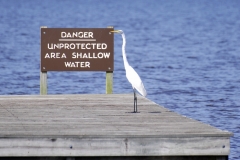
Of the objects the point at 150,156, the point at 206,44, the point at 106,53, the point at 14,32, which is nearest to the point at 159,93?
the point at 106,53

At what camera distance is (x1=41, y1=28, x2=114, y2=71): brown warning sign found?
1491cm

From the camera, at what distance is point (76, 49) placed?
15000 mm

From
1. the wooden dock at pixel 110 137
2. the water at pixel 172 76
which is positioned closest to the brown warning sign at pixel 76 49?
the water at pixel 172 76

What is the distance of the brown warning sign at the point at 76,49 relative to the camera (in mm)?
14914

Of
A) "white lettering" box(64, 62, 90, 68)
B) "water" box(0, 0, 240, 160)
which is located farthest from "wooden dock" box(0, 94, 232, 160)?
"white lettering" box(64, 62, 90, 68)

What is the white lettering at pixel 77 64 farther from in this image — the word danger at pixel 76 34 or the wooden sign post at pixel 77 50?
the word danger at pixel 76 34

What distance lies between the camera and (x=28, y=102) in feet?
43.6

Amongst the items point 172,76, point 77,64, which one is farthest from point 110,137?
point 172,76

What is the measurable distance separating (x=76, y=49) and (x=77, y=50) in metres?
0.03

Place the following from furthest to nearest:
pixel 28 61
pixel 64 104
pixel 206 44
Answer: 1. pixel 206 44
2. pixel 28 61
3. pixel 64 104

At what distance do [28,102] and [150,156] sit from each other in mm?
3950

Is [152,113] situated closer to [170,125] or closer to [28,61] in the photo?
[170,125]

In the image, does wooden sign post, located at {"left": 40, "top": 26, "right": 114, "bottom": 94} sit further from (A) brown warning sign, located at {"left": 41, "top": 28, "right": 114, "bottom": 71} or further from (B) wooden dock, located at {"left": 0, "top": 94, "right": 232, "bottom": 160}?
(B) wooden dock, located at {"left": 0, "top": 94, "right": 232, "bottom": 160}

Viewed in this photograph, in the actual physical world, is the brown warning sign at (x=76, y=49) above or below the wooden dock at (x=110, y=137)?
above
